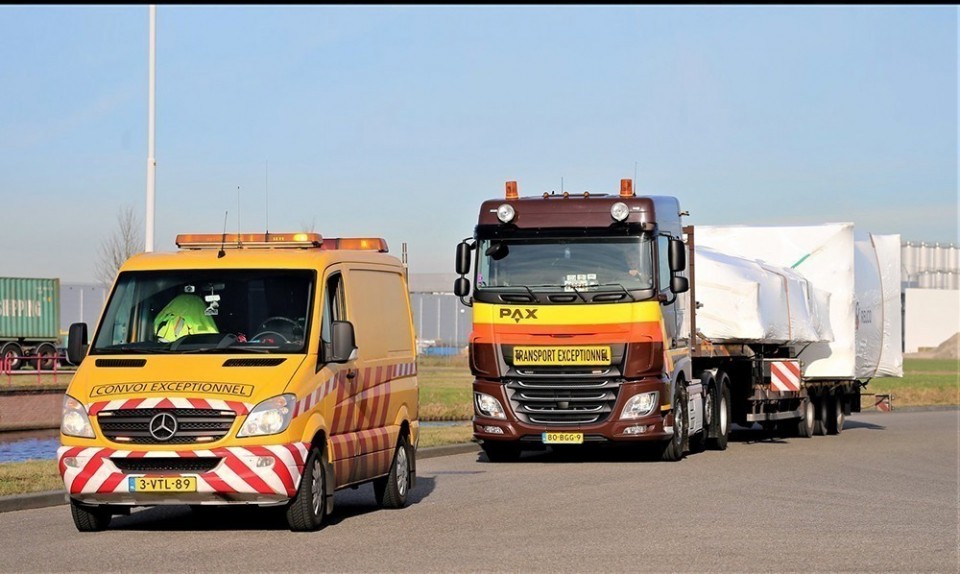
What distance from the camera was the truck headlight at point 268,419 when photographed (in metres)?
11.8

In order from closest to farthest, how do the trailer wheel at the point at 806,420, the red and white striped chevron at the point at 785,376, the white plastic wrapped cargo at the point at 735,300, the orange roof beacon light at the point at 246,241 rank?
the orange roof beacon light at the point at 246,241, the white plastic wrapped cargo at the point at 735,300, the red and white striped chevron at the point at 785,376, the trailer wheel at the point at 806,420

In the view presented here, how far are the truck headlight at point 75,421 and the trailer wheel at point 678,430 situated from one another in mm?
10484

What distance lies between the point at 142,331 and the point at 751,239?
674 inches

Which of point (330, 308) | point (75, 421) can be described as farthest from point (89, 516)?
point (330, 308)

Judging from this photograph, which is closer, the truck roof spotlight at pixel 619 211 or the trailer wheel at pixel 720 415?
the truck roof spotlight at pixel 619 211

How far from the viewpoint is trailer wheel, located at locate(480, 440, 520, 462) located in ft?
70.7

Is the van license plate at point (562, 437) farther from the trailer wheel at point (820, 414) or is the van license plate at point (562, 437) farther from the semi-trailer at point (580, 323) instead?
the trailer wheel at point (820, 414)

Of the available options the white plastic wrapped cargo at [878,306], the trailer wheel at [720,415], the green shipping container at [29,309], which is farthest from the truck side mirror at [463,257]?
the green shipping container at [29,309]

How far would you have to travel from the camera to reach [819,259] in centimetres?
2822

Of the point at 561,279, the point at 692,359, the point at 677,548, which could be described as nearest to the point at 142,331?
the point at 677,548

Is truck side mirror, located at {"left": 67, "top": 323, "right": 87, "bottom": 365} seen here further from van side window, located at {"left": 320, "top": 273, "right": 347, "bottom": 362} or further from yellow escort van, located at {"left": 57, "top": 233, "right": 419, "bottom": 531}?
van side window, located at {"left": 320, "top": 273, "right": 347, "bottom": 362}

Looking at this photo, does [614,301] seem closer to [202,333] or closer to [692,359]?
[692,359]

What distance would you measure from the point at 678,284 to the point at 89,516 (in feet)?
33.2

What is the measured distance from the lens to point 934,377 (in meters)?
71.7
